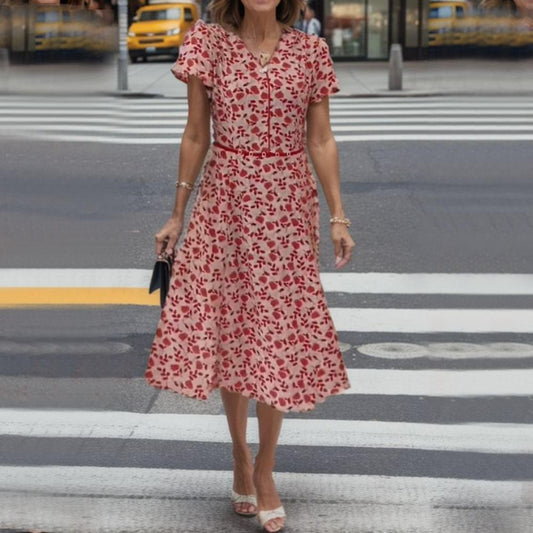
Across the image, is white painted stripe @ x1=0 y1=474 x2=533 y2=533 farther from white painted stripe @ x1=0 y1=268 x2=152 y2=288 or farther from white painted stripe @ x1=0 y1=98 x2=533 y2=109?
white painted stripe @ x1=0 y1=98 x2=533 y2=109

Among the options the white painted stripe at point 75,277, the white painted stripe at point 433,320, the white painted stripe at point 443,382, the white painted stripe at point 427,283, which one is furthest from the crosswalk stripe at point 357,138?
the white painted stripe at point 443,382

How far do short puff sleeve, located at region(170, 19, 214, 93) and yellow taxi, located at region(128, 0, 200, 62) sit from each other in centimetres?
2960

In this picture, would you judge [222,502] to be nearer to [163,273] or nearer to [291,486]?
[291,486]

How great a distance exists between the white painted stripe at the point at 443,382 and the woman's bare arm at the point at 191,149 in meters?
1.91

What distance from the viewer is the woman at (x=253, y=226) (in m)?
4.14

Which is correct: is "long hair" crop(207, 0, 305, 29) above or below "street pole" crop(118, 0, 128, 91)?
above

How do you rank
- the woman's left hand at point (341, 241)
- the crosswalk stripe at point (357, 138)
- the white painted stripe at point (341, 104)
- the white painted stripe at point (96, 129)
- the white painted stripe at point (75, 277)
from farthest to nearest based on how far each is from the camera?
the white painted stripe at point (341, 104), the white painted stripe at point (96, 129), the crosswalk stripe at point (357, 138), the white painted stripe at point (75, 277), the woman's left hand at point (341, 241)

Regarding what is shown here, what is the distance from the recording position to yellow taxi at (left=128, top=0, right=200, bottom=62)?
111ft

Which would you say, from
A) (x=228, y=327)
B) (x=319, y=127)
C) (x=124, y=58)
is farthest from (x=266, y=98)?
(x=124, y=58)

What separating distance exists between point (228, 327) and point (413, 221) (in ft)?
21.7

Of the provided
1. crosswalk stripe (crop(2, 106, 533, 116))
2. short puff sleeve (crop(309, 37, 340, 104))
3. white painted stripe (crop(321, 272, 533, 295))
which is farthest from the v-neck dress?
crosswalk stripe (crop(2, 106, 533, 116))

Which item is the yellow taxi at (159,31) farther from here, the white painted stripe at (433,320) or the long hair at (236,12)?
the long hair at (236,12)

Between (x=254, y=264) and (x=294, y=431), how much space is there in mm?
1289

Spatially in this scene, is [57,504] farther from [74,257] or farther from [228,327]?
[74,257]
